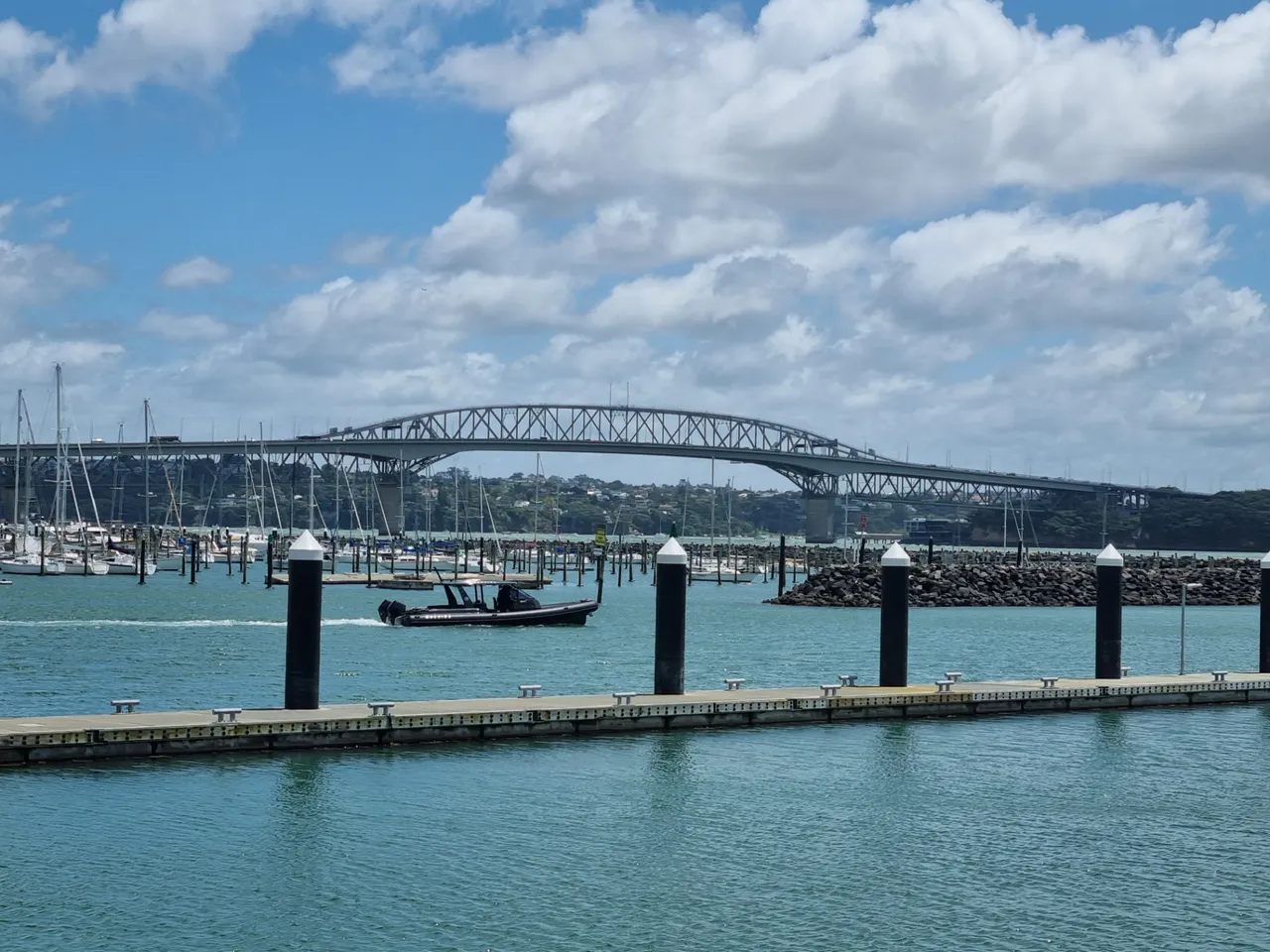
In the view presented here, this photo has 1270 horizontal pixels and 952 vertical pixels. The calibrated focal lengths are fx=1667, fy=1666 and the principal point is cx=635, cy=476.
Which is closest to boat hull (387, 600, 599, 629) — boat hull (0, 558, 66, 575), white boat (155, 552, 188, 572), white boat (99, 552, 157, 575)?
boat hull (0, 558, 66, 575)

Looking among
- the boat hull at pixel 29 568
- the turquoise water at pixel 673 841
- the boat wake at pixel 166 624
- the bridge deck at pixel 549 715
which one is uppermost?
the boat hull at pixel 29 568

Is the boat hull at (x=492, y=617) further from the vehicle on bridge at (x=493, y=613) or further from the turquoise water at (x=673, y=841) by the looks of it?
the turquoise water at (x=673, y=841)

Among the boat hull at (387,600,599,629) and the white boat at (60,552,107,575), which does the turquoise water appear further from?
the white boat at (60,552,107,575)

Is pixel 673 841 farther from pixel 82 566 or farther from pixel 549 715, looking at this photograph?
pixel 82 566

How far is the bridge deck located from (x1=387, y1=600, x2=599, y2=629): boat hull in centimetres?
2825

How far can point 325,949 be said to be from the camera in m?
17.9

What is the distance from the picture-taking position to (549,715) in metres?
29.5

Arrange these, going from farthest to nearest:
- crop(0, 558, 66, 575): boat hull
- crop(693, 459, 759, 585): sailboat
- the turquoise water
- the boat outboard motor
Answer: crop(693, 459, 759, 585): sailboat
crop(0, 558, 66, 575): boat hull
the boat outboard motor
the turquoise water

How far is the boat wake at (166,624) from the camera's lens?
62.6 m

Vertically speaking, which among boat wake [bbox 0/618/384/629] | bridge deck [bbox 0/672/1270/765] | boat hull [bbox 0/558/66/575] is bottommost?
boat wake [bbox 0/618/384/629]

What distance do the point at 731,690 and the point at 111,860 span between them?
14.9 m

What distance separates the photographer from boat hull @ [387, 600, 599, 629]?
61.8 m

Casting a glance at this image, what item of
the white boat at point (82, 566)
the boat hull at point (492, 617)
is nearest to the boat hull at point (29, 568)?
the white boat at point (82, 566)

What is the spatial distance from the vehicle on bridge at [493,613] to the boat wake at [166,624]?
7.93 feet
